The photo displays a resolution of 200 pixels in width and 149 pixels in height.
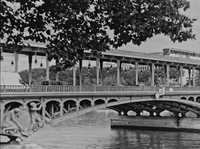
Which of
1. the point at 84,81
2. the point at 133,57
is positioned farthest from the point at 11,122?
the point at 84,81

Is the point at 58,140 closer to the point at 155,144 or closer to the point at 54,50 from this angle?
the point at 155,144

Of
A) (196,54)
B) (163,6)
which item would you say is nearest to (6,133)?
(163,6)

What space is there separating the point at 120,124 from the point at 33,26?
5842 centimetres

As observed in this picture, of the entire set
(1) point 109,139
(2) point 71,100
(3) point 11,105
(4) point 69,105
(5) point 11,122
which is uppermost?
A: (2) point 71,100

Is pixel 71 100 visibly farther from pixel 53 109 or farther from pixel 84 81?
pixel 84 81

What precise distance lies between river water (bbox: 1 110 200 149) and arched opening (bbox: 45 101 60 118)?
7.18 meters

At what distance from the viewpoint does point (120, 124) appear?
71.1 meters

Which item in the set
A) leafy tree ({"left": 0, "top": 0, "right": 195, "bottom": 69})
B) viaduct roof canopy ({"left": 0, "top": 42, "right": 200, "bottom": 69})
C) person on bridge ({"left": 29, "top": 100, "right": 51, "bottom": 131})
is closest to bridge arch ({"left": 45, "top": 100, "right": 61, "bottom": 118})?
person on bridge ({"left": 29, "top": 100, "right": 51, "bottom": 131})

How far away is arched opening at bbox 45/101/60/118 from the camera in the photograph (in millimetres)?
37906

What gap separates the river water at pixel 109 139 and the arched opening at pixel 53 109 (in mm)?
7176

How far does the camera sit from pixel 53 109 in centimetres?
3853

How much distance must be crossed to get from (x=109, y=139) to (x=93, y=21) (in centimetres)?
4206

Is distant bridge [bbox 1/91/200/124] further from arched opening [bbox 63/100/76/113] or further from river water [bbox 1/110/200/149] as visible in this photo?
river water [bbox 1/110/200/149]

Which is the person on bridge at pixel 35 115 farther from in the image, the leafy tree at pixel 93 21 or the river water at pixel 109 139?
the leafy tree at pixel 93 21
